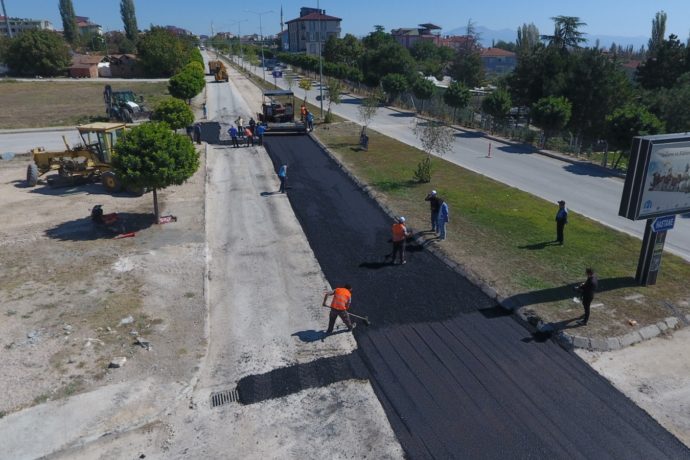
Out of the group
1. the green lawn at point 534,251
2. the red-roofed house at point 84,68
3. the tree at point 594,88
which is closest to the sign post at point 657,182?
the green lawn at point 534,251

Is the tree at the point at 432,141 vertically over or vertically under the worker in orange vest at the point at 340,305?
over

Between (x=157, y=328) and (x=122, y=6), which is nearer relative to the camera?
(x=157, y=328)

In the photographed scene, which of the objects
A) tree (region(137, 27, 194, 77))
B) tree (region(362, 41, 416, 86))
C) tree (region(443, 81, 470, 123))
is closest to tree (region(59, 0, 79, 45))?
tree (region(137, 27, 194, 77))

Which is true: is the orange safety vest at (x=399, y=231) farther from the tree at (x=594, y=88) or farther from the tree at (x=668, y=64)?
the tree at (x=668, y=64)

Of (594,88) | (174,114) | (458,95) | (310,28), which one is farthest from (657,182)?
(310,28)

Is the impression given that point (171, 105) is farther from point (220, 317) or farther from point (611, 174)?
point (611, 174)

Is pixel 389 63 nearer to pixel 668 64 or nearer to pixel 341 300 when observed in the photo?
pixel 668 64

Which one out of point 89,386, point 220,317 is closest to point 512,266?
point 220,317
